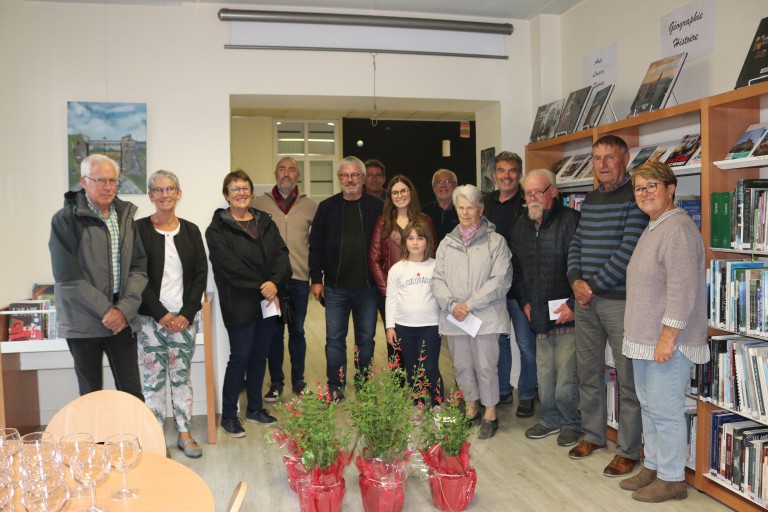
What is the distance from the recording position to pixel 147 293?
3559mm

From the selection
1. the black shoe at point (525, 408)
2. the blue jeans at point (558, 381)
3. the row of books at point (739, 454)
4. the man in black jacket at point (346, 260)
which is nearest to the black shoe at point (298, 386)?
the man in black jacket at point (346, 260)

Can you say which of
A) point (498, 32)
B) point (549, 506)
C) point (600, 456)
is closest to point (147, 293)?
point (549, 506)

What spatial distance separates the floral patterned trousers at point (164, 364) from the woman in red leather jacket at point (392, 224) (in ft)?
4.10

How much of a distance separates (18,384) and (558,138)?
12.8ft

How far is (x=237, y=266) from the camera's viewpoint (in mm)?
3963

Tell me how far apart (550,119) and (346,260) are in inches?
73.7

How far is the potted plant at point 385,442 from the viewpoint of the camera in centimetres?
288

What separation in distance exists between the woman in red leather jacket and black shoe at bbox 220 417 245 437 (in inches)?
49.6

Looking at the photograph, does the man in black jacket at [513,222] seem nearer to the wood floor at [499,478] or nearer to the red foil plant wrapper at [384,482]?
the wood floor at [499,478]

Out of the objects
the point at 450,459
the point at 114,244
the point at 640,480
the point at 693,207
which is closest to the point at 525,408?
the point at 640,480

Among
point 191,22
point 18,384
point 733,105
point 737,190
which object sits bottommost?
point 18,384

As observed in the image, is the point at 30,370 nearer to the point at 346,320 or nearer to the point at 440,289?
the point at 346,320

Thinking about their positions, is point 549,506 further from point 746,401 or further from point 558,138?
point 558,138

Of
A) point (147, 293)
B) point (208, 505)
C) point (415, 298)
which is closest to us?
point (208, 505)
